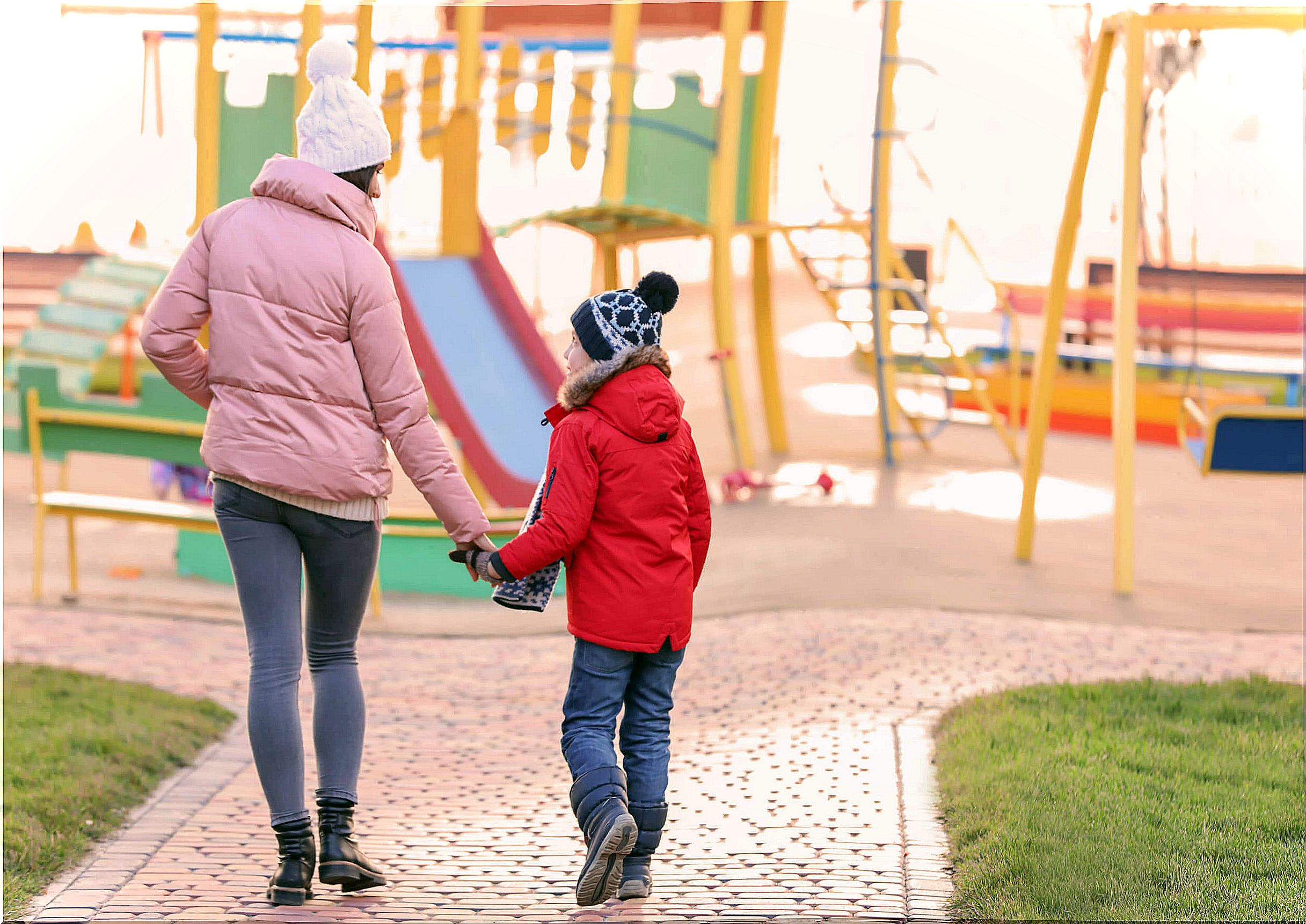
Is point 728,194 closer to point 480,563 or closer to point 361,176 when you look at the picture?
point 361,176

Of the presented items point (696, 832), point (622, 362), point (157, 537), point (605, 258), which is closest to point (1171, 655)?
point (696, 832)

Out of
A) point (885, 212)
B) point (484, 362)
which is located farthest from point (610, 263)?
point (484, 362)

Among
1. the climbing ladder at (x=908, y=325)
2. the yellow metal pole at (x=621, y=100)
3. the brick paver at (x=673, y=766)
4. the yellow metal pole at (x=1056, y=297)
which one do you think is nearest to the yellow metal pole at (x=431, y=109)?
the yellow metal pole at (x=621, y=100)

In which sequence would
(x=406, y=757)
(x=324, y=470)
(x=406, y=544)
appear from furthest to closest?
(x=406, y=544), (x=406, y=757), (x=324, y=470)

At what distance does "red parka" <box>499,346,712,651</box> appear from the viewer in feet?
9.14

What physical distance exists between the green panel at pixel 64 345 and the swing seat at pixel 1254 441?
689 centimetres

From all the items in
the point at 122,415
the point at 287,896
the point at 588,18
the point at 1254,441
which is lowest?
the point at 287,896

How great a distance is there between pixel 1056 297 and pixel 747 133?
146 inches

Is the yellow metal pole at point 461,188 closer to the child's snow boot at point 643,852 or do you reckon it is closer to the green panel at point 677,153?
the green panel at point 677,153

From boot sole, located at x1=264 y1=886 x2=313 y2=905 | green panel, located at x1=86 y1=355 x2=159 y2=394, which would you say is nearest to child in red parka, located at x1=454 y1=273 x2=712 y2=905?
boot sole, located at x1=264 y1=886 x2=313 y2=905

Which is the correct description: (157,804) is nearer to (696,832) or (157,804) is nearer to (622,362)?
(696,832)

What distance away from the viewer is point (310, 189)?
278 cm

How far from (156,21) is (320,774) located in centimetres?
987

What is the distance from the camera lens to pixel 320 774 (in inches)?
115
